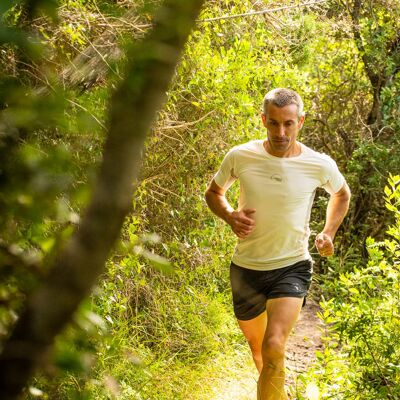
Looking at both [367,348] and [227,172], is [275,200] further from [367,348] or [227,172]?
[367,348]

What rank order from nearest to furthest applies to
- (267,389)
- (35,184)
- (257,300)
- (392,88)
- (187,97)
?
(35,184) → (267,389) → (257,300) → (187,97) → (392,88)

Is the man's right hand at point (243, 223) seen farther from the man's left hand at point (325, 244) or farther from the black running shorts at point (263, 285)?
the man's left hand at point (325, 244)

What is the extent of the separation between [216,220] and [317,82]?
4.98 m

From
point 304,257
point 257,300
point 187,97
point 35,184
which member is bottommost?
point 257,300

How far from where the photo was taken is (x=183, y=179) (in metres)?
6.77

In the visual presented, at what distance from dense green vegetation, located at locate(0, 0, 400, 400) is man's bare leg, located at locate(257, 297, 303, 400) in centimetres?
29

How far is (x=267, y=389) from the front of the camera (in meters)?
4.29

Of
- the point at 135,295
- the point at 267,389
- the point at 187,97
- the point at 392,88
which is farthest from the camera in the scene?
the point at 392,88

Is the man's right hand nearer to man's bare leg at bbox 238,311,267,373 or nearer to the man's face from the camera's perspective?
the man's face

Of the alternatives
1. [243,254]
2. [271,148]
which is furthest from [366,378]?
[271,148]

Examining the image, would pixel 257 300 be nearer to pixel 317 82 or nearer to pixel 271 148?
pixel 271 148

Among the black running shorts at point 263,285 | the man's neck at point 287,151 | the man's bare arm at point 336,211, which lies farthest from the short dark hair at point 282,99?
the black running shorts at point 263,285

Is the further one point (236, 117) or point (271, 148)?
point (236, 117)

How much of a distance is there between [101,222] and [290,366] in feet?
20.2
